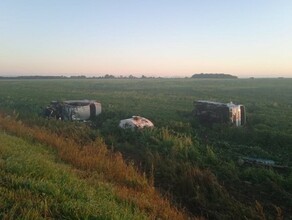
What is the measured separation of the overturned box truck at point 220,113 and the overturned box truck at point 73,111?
5.31m

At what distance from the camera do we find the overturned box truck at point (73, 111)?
19.4m

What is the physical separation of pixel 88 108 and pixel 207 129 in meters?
6.29

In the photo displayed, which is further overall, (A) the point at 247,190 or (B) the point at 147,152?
(B) the point at 147,152

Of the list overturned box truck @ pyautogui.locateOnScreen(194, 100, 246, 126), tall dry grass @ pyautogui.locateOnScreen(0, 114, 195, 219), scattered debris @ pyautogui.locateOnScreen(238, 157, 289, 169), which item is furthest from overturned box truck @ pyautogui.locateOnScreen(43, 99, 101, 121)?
scattered debris @ pyautogui.locateOnScreen(238, 157, 289, 169)

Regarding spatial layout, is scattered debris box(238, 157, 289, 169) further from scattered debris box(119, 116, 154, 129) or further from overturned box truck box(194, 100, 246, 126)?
overturned box truck box(194, 100, 246, 126)

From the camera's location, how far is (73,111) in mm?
19344

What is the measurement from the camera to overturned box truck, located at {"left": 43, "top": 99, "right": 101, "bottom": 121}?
63.7 feet

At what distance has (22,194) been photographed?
5617mm

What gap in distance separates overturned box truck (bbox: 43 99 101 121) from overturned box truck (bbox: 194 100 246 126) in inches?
209

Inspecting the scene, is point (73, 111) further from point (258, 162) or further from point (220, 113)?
point (258, 162)

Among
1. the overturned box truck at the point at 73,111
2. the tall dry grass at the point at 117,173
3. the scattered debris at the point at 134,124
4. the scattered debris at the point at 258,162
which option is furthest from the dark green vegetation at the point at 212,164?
the overturned box truck at the point at 73,111

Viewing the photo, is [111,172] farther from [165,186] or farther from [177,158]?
[177,158]

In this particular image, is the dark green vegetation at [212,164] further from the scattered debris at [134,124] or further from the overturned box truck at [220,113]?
the overturned box truck at [220,113]

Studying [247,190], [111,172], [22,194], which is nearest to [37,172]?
[22,194]
